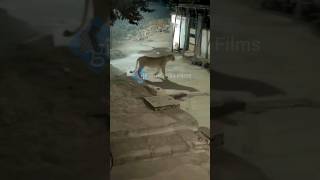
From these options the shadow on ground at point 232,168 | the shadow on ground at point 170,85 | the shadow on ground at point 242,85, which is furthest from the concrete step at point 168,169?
the shadow on ground at point 170,85

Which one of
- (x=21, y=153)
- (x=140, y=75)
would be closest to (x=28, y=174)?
(x=21, y=153)

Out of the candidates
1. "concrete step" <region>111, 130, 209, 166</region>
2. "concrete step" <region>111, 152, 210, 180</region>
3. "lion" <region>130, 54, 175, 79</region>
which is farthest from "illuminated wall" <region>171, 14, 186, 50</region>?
"concrete step" <region>111, 152, 210, 180</region>

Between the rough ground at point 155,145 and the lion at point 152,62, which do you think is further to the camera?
the lion at point 152,62

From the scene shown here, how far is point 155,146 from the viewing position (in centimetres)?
261

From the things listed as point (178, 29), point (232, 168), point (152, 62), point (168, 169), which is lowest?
point (168, 169)

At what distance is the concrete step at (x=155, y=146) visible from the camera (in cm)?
249

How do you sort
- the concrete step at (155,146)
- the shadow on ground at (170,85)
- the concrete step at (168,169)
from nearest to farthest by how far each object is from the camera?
1. the concrete step at (168,169)
2. the concrete step at (155,146)
3. the shadow on ground at (170,85)

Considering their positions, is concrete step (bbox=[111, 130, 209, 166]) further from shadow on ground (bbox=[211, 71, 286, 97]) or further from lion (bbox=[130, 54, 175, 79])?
lion (bbox=[130, 54, 175, 79])

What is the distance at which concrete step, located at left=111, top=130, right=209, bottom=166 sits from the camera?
2.49m

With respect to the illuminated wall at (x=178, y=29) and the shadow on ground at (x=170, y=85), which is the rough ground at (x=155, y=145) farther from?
the illuminated wall at (x=178, y=29)

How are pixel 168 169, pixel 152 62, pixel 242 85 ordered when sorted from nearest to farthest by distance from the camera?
pixel 242 85 → pixel 168 169 → pixel 152 62

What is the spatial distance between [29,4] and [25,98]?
25 cm

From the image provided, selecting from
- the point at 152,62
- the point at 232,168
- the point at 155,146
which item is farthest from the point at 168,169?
the point at 152,62

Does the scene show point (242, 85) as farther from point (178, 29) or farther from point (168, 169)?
point (178, 29)
